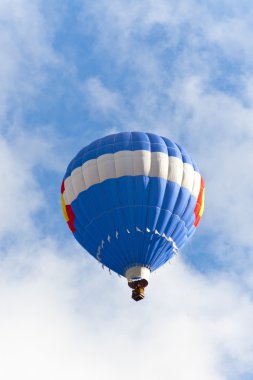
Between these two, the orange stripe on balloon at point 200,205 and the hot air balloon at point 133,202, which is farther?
the orange stripe on balloon at point 200,205

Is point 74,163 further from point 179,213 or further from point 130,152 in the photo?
point 179,213

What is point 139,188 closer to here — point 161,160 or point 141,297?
point 161,160

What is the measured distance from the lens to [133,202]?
32.2 metres

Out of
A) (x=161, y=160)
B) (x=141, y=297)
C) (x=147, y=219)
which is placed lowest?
(x=141, y=297)

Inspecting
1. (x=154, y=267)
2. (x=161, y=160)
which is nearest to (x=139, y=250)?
(x=154, y=267)

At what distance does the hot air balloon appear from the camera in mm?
32031

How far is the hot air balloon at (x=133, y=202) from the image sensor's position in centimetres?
3203

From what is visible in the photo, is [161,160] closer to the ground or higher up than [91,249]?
higher up

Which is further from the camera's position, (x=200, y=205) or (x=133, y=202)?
(x=200, y=205)

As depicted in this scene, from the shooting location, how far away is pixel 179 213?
3262 centimetres

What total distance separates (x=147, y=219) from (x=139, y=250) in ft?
3.48

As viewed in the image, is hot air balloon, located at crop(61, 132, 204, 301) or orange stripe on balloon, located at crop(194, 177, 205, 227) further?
orange stripe on balloon, located at crop(194, 177, 205, 227)

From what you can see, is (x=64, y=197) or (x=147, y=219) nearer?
(x=147, y=219)

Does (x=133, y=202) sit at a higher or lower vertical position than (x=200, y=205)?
lower
